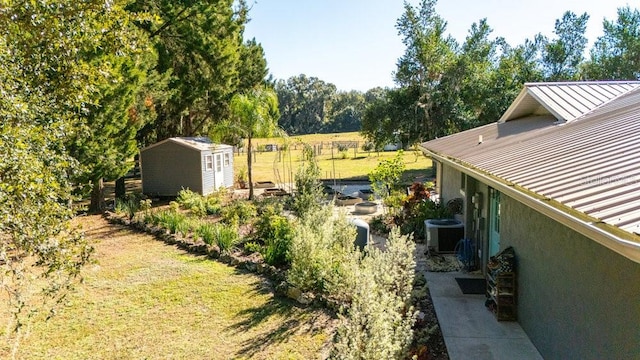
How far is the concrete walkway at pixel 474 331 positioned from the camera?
18.7ft

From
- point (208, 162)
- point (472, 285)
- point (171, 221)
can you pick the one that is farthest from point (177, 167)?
point (472, 285)

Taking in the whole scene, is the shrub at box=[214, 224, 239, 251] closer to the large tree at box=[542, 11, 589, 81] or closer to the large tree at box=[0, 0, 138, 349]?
the large tree at box=[0, 0, 138, 349]

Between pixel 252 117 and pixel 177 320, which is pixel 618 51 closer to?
pixel 252 117

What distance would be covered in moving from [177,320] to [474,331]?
4.87 meters

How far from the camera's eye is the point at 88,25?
5.02m

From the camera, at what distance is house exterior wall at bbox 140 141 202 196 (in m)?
19.8

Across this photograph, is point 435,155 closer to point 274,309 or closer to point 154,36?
point 274,309

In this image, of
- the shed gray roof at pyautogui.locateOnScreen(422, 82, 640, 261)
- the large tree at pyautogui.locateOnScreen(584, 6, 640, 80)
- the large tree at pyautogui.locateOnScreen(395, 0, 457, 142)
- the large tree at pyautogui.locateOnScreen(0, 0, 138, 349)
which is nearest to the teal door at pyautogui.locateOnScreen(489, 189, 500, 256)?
the shed gray roof at pyautogui.locateOnScreen(422, 82, 640, 261)

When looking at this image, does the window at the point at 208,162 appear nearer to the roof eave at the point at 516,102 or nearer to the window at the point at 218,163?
the window at the point at 218,163

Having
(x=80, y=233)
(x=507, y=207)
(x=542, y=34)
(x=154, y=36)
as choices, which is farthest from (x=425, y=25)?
(x=80, y=233)

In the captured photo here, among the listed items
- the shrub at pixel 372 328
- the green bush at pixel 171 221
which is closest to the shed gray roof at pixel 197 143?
the green bush at pixel 171 221

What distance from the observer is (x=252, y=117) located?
18531mm

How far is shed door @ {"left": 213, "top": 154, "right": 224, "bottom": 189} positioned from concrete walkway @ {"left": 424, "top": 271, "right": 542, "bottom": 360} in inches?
583

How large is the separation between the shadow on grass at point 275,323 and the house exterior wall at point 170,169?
42.0 ft
